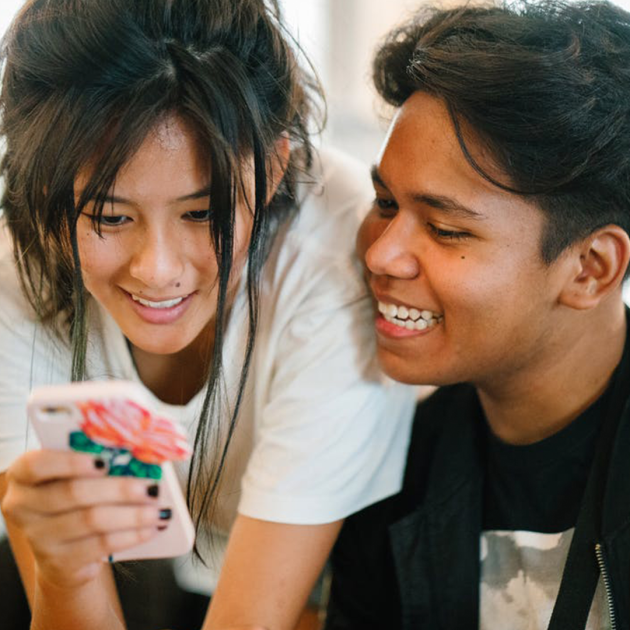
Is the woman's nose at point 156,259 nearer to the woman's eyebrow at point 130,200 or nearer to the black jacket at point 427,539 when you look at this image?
the woman's eyebrow at point 130,200

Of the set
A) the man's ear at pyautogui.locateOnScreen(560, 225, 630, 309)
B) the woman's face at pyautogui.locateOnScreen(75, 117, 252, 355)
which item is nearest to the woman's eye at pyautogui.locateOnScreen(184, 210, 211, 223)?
the woman's face at pyautogui.locateOnScreen(75, 117, 252, 355)

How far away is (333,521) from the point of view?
1.11m

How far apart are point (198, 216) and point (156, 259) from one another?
75 millimetres

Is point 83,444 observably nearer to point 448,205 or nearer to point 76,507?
point 76,507

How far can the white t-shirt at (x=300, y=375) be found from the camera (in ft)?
3.55

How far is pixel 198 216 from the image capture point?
3.23 ft

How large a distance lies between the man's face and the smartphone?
1.22 ft

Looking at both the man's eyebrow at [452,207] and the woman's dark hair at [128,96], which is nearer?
the woman's dark hair at [128,96]

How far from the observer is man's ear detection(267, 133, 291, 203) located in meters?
1.05

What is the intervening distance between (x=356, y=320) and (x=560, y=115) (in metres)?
0.34

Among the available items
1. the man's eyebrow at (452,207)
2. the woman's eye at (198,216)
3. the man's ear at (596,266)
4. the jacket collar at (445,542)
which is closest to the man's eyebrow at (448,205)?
the man's eyebrow at (452,207)

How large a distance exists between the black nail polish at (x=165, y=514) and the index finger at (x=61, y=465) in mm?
65

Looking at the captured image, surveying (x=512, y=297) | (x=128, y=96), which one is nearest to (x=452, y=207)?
(x=512, y=297)

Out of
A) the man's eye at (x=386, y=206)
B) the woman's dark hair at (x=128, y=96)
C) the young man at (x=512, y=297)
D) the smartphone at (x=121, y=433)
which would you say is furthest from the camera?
the man's eye at (x=386, y=206)
